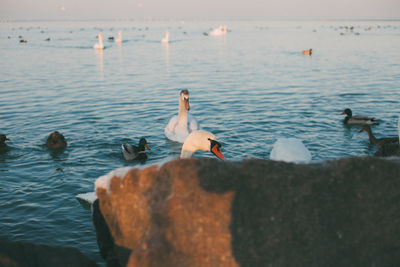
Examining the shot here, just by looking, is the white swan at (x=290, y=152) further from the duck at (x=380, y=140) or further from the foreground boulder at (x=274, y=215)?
the duck at (x=380, y=140)

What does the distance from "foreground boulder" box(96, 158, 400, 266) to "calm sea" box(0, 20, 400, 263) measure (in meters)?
0.65

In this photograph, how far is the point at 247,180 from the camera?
4453 millimetres

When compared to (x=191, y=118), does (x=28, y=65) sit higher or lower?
higher

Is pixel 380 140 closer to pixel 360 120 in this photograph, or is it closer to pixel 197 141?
pixel 360 120

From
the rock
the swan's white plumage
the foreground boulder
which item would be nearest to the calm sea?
the foreground boulder

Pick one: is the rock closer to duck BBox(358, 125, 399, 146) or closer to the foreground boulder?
the foreground boulder

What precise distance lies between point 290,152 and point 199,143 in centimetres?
190

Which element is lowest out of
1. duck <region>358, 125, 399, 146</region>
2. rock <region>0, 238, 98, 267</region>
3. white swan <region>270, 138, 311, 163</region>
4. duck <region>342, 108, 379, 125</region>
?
rock <region>0, 238, 98, 267</region>

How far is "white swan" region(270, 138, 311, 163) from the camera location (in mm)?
7746

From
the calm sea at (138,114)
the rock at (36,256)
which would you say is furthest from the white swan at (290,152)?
the rock at (36,256)

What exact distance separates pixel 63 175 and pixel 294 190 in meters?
7.30

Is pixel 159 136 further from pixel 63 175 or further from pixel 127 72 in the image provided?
pixel 127 72

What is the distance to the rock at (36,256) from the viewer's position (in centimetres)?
469

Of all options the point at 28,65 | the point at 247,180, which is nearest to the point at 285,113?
the point at 247,180
